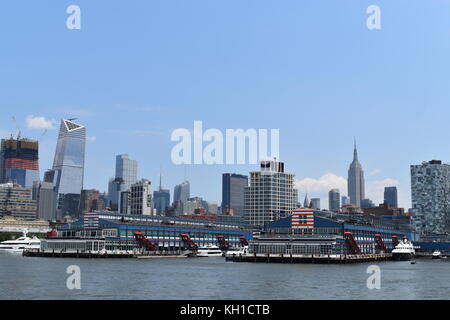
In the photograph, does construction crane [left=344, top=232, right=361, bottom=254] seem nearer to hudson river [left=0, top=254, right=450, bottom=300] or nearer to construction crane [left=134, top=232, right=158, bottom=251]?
construction crane [left=134, top=232, right=158, bottom=251]

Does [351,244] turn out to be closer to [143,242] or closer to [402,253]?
[402,253]

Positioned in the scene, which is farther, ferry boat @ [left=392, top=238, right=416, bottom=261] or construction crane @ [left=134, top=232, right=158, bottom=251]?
construction crane @ [left=134, top=232, right=158, bottom=251]

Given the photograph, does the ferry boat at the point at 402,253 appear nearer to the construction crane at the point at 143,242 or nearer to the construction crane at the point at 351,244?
the construction crane at the point at 351,244

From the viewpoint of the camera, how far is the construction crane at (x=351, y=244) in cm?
16412

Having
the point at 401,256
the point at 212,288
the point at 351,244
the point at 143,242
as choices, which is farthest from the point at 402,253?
the point at 212,288

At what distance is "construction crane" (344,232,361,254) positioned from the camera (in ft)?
538

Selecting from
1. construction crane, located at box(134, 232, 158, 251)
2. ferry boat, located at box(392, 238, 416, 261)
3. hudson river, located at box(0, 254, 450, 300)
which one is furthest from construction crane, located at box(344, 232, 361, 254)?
hudson river, located at box(0, 254, 450, 300)

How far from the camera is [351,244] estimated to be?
547 feet

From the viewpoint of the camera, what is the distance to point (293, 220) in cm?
16800
